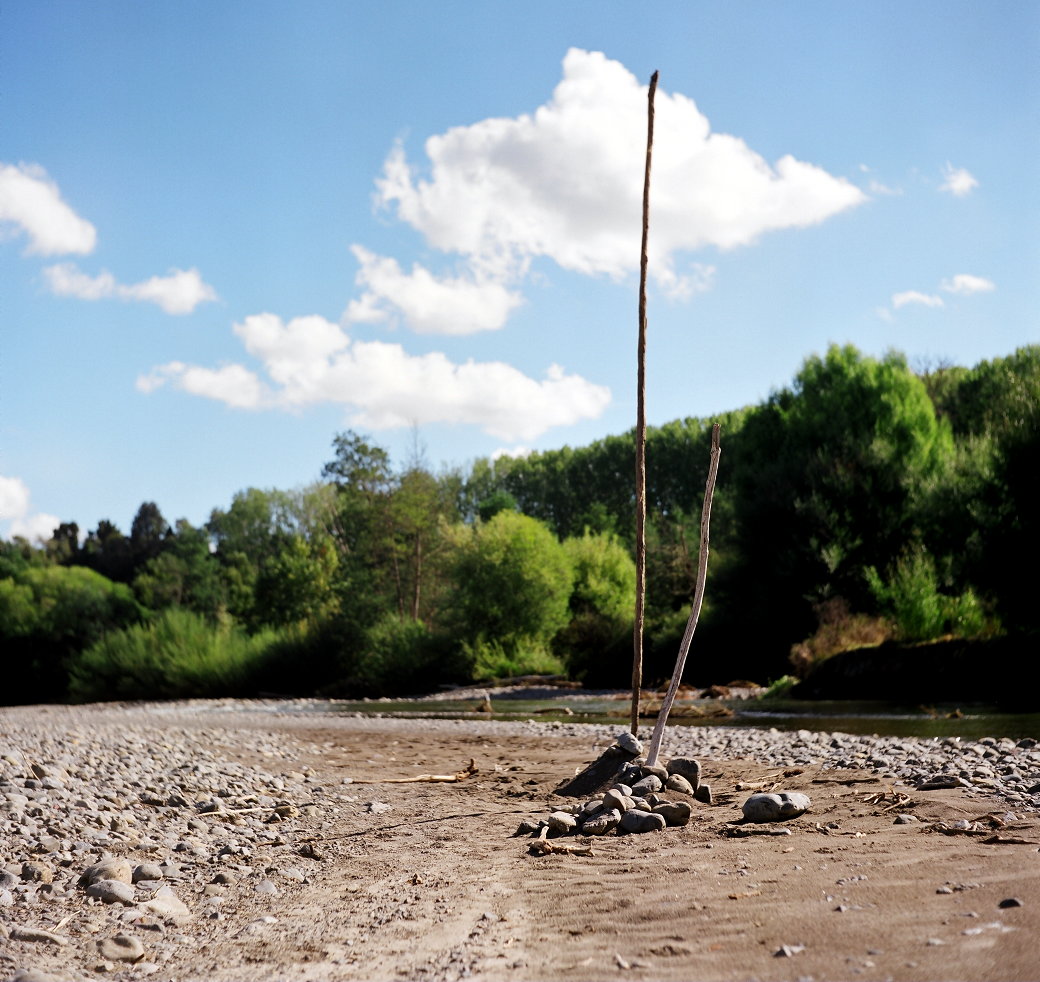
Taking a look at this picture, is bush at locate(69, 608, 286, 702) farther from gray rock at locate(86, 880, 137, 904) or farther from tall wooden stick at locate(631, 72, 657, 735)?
gray rock at locate(86, 880, 137, 904)

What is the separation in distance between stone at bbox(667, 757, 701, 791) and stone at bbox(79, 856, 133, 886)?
470 cm

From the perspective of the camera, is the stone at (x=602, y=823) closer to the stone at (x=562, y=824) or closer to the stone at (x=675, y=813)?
the stone at (x=562, y=824)

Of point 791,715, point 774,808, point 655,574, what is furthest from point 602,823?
point 655,574

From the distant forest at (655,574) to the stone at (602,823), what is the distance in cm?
1924

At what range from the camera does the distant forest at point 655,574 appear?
26.2 metres

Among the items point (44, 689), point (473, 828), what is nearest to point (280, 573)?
point (44, 689)

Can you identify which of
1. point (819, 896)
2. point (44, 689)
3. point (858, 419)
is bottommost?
point (44, 689)

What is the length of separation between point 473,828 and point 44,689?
2191 inches

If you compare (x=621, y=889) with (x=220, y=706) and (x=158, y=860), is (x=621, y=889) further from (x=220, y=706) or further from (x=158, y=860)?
(x=220, y=706)

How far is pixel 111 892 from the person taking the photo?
579 centimetres

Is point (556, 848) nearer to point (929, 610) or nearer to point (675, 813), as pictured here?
point (675, 813)

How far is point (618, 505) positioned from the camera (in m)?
76.1

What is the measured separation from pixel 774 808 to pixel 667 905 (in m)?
2.43

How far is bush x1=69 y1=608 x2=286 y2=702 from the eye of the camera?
147 ft
